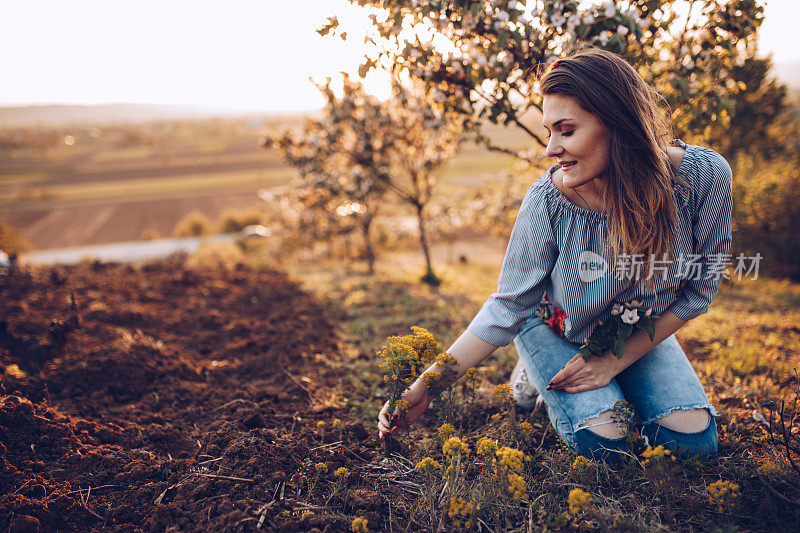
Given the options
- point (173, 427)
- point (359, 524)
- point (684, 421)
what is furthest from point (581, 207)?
point (173, 427)

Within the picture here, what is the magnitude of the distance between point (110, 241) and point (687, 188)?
963 inches

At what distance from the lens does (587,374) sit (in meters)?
1.93

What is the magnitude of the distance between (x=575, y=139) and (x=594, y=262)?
1.72ft

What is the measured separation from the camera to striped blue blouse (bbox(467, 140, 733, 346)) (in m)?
1.83

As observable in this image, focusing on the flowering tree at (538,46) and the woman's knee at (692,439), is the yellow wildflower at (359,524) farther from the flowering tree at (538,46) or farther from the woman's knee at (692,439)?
the flowering tree at (538,46)

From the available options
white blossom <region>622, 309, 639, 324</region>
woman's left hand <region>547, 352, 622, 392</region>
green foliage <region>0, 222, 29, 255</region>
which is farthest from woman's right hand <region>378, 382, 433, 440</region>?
green foliage <region>0, 222, 29, 255</region>

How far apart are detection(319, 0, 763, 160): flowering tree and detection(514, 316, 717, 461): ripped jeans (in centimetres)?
132

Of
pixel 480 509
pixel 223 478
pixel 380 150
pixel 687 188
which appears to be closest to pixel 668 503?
pixel 480 509

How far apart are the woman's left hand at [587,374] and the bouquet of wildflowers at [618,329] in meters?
0.04

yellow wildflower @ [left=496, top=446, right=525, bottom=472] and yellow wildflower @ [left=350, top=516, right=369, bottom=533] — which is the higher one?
yellow wildflower @ [left=496, top=446, right=525, bottom=472]

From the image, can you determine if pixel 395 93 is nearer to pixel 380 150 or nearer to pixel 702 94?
pixel 380 150

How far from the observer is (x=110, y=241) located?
70.3 feet

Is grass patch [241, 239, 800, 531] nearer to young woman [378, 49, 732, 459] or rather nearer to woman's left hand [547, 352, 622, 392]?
young woman [378, 49, 732, 459]

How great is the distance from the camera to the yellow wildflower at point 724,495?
1.51 m
